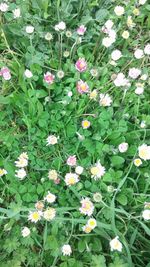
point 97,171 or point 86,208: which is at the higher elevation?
point 97,171

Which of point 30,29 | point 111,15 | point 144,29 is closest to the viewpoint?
point 30,29

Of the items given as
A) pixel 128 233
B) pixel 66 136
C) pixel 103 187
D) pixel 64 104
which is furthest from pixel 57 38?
pixel 128 233

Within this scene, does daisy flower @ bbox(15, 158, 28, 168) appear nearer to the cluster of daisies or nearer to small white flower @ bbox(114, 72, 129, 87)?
the cluster of daisies

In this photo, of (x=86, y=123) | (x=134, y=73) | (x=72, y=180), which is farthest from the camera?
(x=134, y=73)

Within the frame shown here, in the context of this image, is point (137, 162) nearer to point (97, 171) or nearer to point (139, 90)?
point (97, 171)

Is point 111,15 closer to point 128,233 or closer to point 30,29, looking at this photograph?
point 30,29

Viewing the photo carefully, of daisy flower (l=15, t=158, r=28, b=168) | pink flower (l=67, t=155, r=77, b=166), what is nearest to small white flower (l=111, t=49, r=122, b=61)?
pink flower (l=67, t=155, r=77, b=166)

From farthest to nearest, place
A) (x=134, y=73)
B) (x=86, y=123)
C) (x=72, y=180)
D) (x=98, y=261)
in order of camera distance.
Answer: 1. (x=134, y=73)
2. (x=86, y=123)
3. (x=72, y=180)
4. (x=98, y=261)

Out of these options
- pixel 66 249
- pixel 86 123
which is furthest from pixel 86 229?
pixel 86 123
